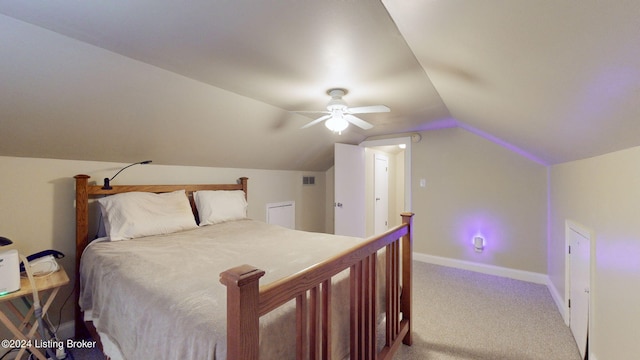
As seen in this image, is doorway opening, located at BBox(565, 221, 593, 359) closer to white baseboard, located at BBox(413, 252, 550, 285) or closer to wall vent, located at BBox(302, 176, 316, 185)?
white baseboard, located at BBox(413, 252, 550, 285)

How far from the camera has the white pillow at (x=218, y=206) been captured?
2.84 m

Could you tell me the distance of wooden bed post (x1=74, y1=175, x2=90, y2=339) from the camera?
209cm

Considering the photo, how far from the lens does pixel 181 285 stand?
128cm

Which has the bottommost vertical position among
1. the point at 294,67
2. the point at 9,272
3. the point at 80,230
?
the point at 9,272

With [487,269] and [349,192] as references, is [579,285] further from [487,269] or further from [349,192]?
[349,192]

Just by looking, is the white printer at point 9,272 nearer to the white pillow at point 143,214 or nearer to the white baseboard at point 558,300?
the white pillow at point 143,214

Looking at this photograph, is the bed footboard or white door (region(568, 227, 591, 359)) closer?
the bed footboard

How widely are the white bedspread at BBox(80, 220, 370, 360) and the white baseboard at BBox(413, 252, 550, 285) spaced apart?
2252mm

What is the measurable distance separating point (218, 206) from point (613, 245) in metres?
3.18

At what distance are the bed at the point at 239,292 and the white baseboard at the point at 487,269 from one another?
6.59ft

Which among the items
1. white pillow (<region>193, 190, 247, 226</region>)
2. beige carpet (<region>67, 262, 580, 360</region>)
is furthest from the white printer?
white pillow (<region>193, 190, 247, 226</region>)

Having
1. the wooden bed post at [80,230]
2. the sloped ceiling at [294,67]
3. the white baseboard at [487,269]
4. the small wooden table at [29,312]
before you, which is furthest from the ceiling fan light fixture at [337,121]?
the white baseboard at [487,269]

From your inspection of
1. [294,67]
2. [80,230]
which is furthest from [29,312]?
[294,67]

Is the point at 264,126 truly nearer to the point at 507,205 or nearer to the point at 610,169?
the point at 610,169
